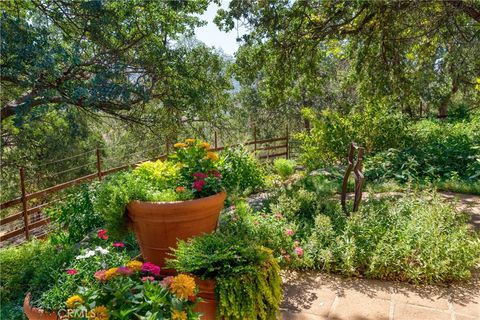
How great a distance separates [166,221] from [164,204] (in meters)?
0.12

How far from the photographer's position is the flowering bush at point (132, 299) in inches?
59.1

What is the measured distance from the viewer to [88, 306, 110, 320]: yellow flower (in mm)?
1437

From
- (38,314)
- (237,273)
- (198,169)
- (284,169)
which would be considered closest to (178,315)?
(237,273)

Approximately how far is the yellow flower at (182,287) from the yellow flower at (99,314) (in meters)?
0.28

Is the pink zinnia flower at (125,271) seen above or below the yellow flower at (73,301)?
above

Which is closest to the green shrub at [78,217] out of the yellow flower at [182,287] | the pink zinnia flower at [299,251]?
the pink zinnia flower at [299,251]

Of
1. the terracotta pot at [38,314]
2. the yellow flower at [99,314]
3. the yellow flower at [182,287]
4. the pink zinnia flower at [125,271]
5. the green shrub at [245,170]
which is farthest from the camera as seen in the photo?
the green shrub at [245,170]

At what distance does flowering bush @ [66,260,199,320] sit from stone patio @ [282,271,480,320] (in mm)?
955

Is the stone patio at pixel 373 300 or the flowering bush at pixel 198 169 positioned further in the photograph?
the flowering bush at pixel 198 169

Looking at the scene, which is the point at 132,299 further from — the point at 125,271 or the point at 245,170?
the point at 245,170

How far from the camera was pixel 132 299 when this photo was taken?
5.11 feet

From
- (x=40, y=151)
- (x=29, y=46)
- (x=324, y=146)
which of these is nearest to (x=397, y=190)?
(x=324, y=146)

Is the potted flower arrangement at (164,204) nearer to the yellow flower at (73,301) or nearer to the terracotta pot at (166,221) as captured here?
the terracotta pot at (166,221)

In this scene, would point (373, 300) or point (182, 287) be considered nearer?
point (182, 287)
